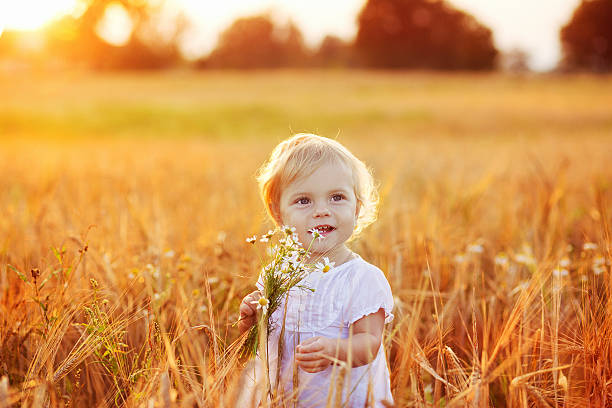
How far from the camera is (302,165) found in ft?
4.90

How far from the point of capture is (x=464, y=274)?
2.23 meters

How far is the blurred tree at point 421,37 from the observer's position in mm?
45906

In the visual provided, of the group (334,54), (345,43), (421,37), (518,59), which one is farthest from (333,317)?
(518,59)


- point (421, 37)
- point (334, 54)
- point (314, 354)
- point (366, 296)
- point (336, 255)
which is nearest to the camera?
point (314, 354)

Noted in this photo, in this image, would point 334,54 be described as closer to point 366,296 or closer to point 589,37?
point 589,37

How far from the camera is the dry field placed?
134 cm

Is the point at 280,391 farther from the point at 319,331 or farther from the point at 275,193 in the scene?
the point at 275,193

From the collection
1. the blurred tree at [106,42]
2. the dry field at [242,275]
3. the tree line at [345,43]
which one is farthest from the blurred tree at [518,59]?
the dry field at [242,275]

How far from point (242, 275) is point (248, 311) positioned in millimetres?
517

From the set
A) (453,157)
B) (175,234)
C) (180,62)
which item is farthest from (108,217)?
(180,62)

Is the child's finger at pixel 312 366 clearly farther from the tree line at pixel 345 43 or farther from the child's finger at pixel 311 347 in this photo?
the tree line at pixel 345 43

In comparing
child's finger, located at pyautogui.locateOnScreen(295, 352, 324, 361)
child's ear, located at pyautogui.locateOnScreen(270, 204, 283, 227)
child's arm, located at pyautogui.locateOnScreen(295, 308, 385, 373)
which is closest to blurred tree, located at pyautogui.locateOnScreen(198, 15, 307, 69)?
child's ear, located at pyautogui.locateOnScreen(270, 204, 283, 227)

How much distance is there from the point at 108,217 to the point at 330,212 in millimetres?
1822

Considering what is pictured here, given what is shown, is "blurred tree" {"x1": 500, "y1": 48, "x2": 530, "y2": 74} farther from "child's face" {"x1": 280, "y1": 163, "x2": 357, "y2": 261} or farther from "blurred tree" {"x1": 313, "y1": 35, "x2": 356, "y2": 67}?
"child's face" {"x1": 280, "y1": 163, "x2": 357, "y2": 261}
